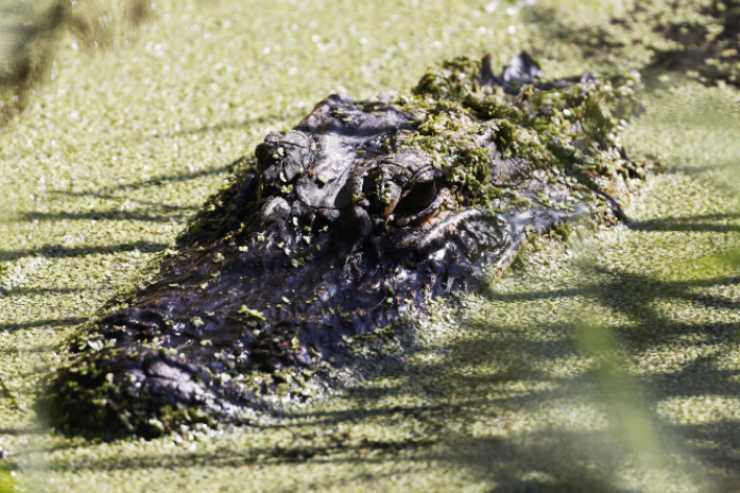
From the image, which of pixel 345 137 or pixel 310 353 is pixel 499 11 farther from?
pixel 310 353

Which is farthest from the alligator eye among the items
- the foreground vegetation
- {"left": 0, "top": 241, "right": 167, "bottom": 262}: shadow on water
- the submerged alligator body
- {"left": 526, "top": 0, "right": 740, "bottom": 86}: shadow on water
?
{"left": 526, "top": 0, "right": 740, "bottom": 86}: shadow on water

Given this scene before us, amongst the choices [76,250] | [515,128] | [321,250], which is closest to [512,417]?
[321,250]

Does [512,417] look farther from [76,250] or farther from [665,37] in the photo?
[665,37]

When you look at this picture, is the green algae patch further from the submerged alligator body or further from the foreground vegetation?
the foreground vegetation

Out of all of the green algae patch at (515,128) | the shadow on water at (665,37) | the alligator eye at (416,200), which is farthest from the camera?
the shadow on water at (665,37)

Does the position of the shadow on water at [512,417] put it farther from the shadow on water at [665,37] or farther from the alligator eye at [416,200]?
the shadow on water at [665,37]

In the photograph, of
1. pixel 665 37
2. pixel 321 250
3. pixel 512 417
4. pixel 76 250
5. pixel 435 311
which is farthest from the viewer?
pixel 665 37

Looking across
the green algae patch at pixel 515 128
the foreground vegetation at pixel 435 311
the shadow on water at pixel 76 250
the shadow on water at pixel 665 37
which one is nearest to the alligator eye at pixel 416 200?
the green algae patch at pixel 515 128

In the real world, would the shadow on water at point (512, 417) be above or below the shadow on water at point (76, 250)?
below
